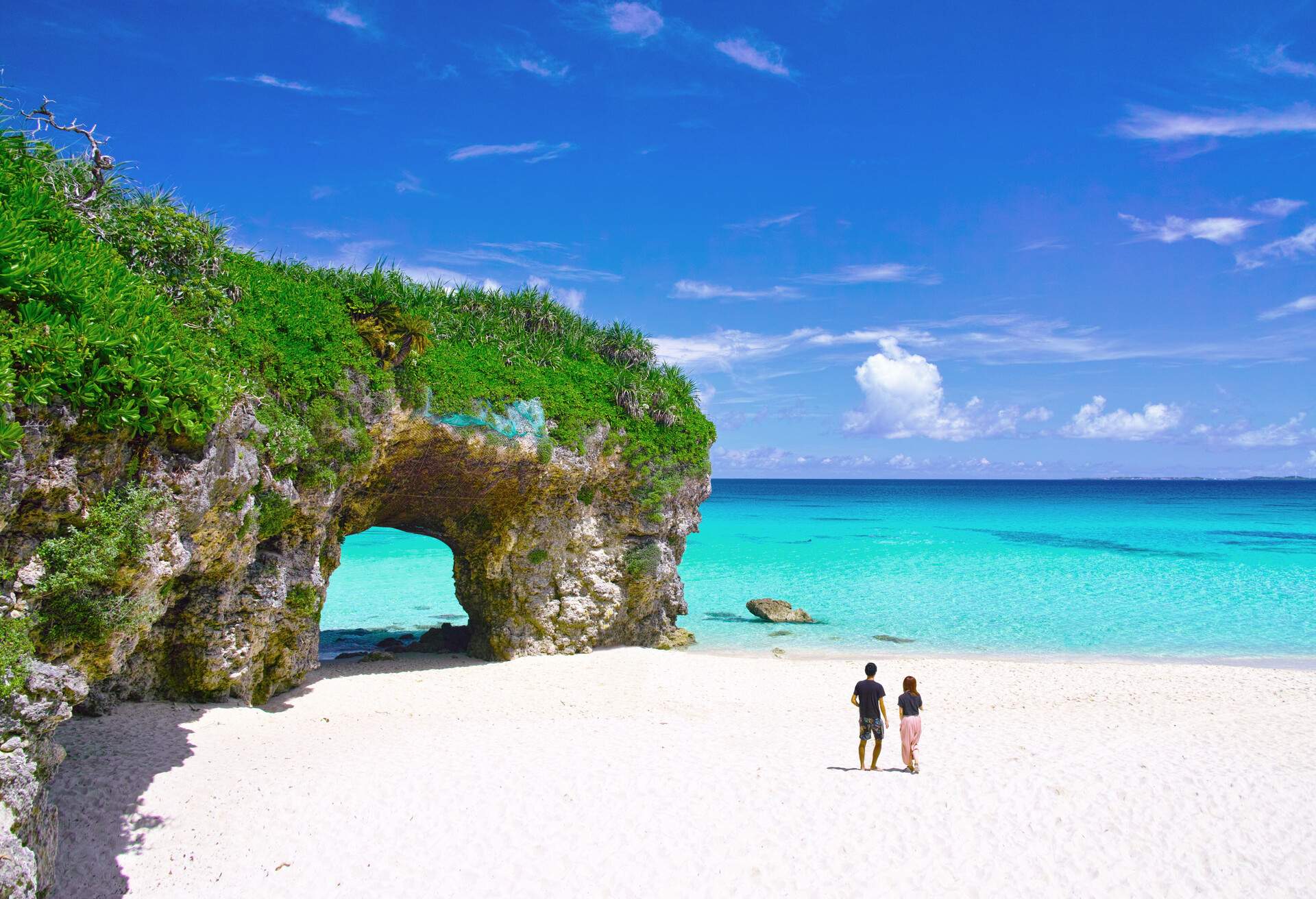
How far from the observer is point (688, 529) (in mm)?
21141

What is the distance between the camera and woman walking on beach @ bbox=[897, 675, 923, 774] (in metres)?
10.5

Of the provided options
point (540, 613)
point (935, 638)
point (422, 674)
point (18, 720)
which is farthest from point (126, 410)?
point (935, 638)

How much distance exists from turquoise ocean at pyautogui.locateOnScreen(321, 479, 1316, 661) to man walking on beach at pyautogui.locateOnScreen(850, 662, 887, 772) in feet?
37.4

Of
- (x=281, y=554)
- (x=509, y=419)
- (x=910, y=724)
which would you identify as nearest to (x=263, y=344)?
(x=281, y=554)

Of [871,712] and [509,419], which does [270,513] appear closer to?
[509,419]

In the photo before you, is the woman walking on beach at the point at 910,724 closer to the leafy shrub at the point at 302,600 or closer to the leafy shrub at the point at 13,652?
the leafy shrub at the point at 13,652

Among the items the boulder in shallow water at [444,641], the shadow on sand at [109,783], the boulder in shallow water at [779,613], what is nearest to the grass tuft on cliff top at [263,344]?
the shadow on sand at [109,783]

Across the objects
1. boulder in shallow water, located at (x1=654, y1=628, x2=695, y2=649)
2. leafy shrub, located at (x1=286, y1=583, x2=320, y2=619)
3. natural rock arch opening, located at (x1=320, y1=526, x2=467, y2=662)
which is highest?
leafy shrub, located at (x1=286, y1=583, x2=320, y2=619)

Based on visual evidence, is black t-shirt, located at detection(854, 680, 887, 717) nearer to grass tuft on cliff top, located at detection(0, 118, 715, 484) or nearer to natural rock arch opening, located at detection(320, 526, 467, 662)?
grass tuft on cliff top, located at detection(0, 118, 715, 484)

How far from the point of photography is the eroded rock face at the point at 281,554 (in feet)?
21.9

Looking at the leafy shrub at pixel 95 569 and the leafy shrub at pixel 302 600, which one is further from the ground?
the leafy shrub at pixel 95 569

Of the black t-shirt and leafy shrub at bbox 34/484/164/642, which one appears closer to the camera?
leafy shrub at bbox 34/484/164/642

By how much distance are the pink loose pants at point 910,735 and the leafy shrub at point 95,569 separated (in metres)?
10.3

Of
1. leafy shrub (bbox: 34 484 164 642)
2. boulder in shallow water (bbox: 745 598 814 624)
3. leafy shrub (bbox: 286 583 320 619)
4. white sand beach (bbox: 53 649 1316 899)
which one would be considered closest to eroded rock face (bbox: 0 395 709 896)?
leafy shrub (bbox: 286 583 320 619)
